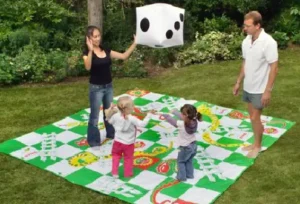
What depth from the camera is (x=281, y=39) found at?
1155 cm

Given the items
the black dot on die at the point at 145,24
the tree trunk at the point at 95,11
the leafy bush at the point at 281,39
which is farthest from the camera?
the leafy bush at the point at 281,39

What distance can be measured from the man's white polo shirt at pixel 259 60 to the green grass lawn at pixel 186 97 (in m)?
1.02

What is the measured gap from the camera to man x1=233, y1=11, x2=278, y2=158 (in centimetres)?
561

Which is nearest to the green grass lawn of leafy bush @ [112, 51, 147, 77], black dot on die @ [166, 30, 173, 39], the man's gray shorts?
leafy bush @ [112, 51, 147, 77]

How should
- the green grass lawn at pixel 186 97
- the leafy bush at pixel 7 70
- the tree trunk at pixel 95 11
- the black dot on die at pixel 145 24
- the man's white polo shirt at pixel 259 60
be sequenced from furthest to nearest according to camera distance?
the tree trunk at pixel 95 11 → the leafy bush at pixel 7 70 → the black dot on die at pixel 145 24 → the man's white polo shirt at pixel 259 60 → the green grass lawn at pixel 186 97

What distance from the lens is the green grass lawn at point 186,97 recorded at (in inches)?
216

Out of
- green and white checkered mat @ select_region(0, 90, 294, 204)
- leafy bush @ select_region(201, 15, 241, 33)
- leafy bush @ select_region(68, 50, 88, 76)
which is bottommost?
green and white checkered mat @ select_region(0, 90, 294, 204)

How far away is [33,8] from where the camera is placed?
11555mm

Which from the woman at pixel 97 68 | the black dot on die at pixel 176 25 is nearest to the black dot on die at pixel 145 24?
the woman at pixel 97 68

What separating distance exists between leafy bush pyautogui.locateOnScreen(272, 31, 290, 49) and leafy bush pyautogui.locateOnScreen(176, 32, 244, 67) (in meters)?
0.91

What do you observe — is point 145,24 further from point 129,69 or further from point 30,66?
point 30,66

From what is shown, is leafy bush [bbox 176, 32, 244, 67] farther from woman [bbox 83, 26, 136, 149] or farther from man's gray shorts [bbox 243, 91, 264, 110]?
man's gray shorts [bbox 243, 91, 264, 110]

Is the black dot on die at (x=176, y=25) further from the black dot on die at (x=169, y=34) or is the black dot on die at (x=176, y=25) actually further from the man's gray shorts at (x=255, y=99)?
the man's gray shorts at (x=255, y=99)

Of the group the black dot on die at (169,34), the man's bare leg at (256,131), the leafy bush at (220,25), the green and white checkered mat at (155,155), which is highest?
the black dot on die at (169,34)
